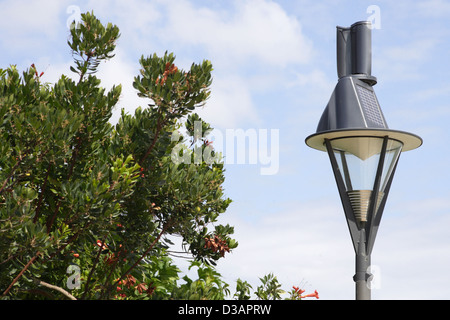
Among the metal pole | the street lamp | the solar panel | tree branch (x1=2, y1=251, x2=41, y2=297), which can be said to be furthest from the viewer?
the solar panel

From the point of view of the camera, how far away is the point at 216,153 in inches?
365

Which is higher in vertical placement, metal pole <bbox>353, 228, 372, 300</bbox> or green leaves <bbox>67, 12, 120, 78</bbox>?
green leaves <bbox>67, 12, 120, 78</bbox>

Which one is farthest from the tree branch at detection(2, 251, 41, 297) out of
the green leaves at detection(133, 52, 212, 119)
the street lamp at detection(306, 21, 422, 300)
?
the street lamp at detection(306, 21, 422, 300)

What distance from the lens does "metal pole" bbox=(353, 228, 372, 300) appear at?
702cm

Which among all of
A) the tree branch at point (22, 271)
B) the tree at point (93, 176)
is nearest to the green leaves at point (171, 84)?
the tree at point (93, 176)

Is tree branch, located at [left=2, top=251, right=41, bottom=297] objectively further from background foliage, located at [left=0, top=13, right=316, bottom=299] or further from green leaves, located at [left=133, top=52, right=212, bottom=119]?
green leaves, located at [left=133, top=52, right=212, bottom=119]

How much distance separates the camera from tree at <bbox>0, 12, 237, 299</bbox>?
648 cm

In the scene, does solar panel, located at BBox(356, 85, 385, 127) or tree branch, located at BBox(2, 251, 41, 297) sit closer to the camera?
tree branch, located at BBox(2, 251, 41, 297)

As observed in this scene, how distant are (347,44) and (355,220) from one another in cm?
246

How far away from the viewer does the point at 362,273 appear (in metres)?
7.07

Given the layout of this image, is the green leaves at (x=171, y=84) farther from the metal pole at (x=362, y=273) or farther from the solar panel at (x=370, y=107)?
the metal pole at (x=362, y=273)

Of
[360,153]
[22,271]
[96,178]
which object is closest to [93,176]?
[96,178]

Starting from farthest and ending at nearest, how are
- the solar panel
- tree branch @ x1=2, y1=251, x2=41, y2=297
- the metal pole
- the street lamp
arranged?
the solar panel → the street lamp → the metal pole → tree branch @ x1=2, y1=251, x2=41, y2=297
